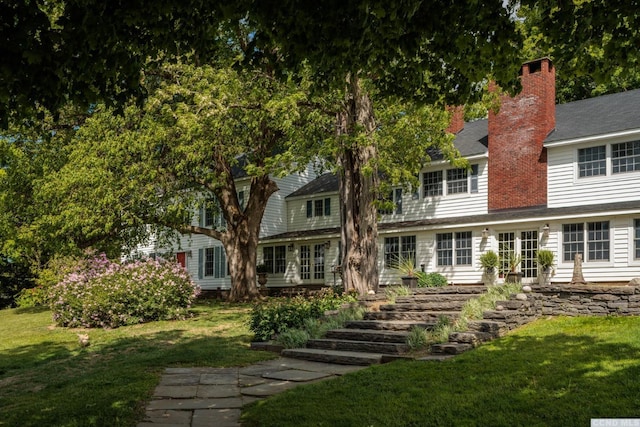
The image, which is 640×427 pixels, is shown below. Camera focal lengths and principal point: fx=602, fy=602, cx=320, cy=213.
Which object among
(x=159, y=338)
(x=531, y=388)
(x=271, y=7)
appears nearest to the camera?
(x=271, y=7)

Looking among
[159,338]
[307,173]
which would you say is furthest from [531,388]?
[307,173]

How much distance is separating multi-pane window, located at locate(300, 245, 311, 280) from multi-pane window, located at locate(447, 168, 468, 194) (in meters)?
7.95

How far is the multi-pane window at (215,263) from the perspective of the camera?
31531mm

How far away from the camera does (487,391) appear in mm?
7328

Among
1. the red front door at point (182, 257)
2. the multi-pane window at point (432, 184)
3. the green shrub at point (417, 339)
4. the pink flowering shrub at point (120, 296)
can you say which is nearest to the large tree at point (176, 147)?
the pink flowering shrub at point (120, 296)

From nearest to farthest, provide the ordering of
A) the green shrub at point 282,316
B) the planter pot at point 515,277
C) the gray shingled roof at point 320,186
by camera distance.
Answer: the green shrub at point 282,316 → the planter pot at point 515,277 → the gray shingled roof at point 320,186

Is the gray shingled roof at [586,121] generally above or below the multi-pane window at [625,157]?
above

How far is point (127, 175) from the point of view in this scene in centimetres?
2016

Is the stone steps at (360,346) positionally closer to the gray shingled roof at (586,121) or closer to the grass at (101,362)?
the grass at (101,362)

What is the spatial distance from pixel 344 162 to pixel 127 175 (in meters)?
7.76

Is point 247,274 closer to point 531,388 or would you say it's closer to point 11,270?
point 11,270

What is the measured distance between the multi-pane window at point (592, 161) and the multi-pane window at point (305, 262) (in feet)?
42.7

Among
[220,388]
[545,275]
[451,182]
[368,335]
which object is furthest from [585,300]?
[451,182]

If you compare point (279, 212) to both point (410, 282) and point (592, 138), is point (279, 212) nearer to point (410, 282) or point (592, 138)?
point (410, 282)
